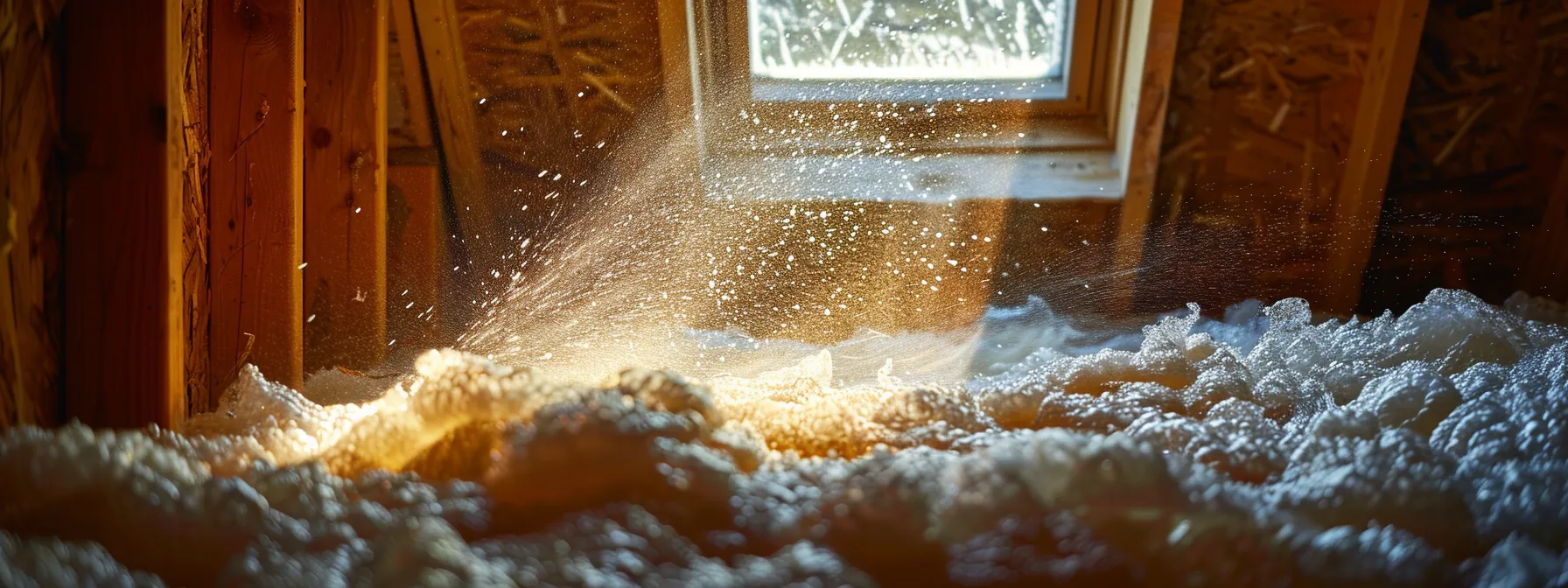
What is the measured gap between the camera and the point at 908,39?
2.51m

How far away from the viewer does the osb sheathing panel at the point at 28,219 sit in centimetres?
106

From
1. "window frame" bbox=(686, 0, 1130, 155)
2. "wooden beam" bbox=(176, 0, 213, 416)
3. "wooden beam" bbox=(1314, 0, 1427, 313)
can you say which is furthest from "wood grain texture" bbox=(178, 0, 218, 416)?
"wooden beam" bbox=(1314, 0, 1427, 313)

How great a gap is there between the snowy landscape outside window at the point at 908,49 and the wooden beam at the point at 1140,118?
188mm

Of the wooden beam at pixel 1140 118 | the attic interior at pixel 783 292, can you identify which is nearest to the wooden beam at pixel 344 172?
the attic interior at pixel 783 292

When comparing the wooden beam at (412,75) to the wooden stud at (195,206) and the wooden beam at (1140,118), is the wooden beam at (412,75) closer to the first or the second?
the wooden stud at (195,206)

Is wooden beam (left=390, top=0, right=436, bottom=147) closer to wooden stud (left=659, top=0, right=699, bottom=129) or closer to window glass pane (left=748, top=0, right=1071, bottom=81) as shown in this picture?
wooden stud (left=659, top=0, right=699, bottom=129)

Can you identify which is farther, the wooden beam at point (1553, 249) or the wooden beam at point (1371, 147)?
the wooden beam at point (1553, 249)

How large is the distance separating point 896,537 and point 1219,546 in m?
0.30

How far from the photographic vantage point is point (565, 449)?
3.30 feet

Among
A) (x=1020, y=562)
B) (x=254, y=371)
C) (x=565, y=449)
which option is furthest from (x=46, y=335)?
(x=1020, y=562)

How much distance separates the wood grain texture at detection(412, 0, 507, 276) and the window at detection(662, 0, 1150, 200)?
0.58 m

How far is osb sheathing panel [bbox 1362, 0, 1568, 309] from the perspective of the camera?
88.7 inches

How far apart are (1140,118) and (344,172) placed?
1832 millimetres

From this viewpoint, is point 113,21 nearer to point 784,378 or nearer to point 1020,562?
point 784,378
